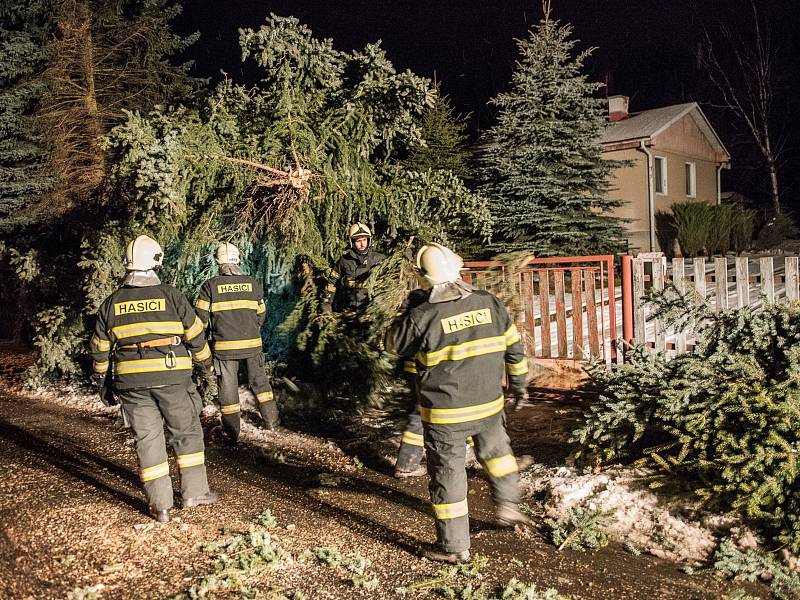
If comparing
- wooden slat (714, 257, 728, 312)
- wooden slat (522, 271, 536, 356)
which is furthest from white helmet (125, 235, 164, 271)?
wooden slat (714, 257, 728, 312)

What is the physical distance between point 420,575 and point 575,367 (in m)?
3.73

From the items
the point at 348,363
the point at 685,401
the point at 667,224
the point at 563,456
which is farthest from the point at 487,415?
the point at 667,224

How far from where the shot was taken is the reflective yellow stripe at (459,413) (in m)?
3.60

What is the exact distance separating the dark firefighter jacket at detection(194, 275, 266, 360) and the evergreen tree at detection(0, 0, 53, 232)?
9.35 meters

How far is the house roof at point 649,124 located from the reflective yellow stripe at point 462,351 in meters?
16.5

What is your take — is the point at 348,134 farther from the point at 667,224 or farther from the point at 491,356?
the point at 667,224

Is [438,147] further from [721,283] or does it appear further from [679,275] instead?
[679,275]

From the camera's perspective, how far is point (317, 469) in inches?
211

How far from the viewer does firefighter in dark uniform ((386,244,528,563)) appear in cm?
359

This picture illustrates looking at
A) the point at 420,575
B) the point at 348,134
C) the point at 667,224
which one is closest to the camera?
the point at 420,575

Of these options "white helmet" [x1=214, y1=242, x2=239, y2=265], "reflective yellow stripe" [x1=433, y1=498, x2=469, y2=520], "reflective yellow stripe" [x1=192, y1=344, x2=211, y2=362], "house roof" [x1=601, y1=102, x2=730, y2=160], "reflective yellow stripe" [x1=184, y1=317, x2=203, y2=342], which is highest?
"house roof" [x1=601, y1=102, x2=730, y2=160]

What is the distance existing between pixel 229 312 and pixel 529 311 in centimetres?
298

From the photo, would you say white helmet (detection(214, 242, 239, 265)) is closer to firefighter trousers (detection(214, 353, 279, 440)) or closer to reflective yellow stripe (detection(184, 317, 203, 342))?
firefighter trousers (detection(214, 353, 279, 440))

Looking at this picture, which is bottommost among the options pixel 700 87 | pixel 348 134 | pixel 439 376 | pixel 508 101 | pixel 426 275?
pixel 439 376
